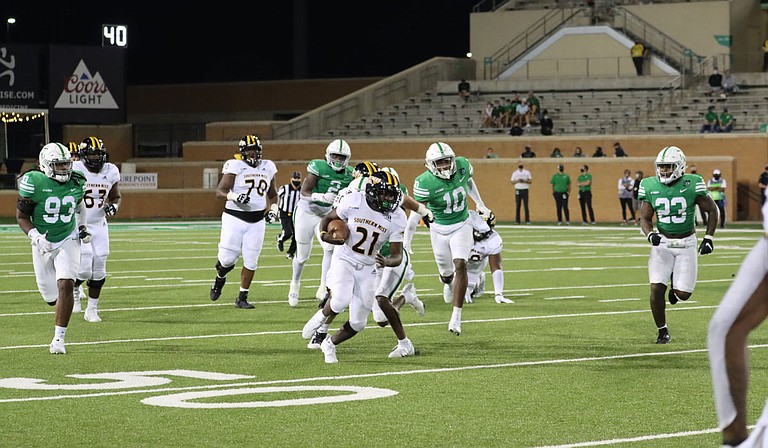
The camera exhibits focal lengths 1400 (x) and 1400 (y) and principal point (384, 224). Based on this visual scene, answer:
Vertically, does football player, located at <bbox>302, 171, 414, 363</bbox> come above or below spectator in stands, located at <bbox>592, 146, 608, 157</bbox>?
below

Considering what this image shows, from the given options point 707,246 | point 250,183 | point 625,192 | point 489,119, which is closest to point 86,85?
point 489,119

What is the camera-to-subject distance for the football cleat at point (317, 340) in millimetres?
11023

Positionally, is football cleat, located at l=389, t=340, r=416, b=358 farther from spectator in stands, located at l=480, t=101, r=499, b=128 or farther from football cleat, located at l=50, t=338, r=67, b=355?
spectator in stands, located at l=480, t=101, r=499, b=128

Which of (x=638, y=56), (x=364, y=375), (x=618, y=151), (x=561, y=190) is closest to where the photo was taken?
(x=364, y=375)

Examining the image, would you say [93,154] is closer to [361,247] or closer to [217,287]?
[217,287]

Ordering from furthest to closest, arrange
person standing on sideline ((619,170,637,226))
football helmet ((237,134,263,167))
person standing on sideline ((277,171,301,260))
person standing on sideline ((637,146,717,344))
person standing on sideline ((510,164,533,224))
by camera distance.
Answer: person standing on sideline ((510,164,533,224)), person standing on sideline ((619,170,637,226)), person standing on sideline ((277,171,301,260)), football helmet ((237,134,263,167)), person standing on sideline ((637,146,717,344))

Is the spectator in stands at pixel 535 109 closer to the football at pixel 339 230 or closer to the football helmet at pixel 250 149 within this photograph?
the football helmet at pixel 250 149

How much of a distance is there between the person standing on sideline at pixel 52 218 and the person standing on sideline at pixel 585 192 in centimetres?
2645

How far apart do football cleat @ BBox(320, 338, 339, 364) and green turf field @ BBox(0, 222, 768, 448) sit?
2.9 inches

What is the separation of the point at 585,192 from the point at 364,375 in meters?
28.1

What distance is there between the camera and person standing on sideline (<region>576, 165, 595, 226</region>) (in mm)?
36906

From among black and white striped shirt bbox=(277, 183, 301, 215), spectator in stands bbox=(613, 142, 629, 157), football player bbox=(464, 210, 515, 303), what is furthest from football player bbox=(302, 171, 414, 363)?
spectator in stands bbox=(613, 142, 629, 157)

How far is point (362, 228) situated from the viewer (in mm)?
10406

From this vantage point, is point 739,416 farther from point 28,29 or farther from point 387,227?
point 28,29
